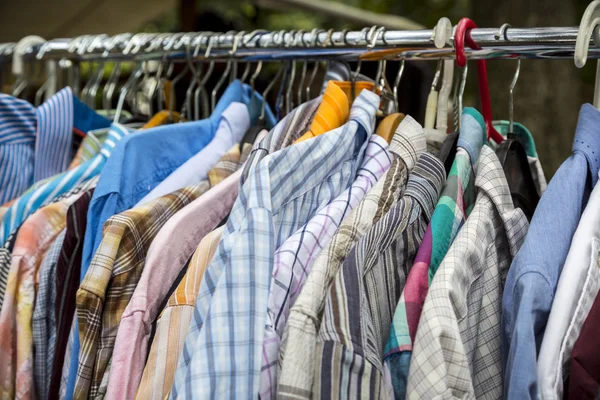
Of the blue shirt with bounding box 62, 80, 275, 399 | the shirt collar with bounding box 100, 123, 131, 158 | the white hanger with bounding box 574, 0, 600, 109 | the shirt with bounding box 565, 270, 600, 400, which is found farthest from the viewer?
the shirt collar with bounding box 100, 123, 131, 158

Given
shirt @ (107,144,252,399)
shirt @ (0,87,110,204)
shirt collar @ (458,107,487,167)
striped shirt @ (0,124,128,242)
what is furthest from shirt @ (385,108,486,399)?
shirt @ (0,87,110,204)

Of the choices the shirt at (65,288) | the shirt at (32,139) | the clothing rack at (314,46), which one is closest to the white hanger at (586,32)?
the clothing rack at (314,46)

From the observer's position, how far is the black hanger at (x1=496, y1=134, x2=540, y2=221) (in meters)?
0.74

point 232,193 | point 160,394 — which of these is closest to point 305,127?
point 232,193

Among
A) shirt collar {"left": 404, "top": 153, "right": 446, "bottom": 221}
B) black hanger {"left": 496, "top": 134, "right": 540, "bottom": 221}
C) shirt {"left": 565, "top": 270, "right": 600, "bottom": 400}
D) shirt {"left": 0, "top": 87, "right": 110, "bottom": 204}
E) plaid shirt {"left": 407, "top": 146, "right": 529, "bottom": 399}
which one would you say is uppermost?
shirt {"left": 0, "top": 87, "right": 110, "bottom": 204}

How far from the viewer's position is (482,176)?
25.7 inches

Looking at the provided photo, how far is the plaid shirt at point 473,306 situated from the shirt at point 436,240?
20 millimetres

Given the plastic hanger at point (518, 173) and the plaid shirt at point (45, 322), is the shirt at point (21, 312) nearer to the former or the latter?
the plaid shirt at point (45, 322)

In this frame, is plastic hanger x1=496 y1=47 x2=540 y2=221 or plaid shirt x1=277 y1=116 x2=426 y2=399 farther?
→ plastic hanger x1=496 y1=47 x2=540 y2=221

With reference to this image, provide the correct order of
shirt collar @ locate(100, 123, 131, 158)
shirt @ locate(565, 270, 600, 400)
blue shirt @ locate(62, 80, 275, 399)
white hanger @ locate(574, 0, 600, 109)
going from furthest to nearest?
1. shirt collar @ locate(100, 123, 131, 158)
2. blue shirt @ locate(62, 80, 275, 399)
3. white hanger @ locate(574, 0, 600, 109)
4. shirt @ locate(565, 270, 600, 400)

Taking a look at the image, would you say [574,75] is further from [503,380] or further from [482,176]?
[503,380]

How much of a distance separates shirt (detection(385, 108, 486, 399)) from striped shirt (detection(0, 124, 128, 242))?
45 centimetres

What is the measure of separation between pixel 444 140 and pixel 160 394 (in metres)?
0.41

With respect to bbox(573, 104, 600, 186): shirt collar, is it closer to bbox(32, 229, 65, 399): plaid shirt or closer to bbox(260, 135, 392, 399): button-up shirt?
bbox(260, 135, 392, 399): button-up shirt
